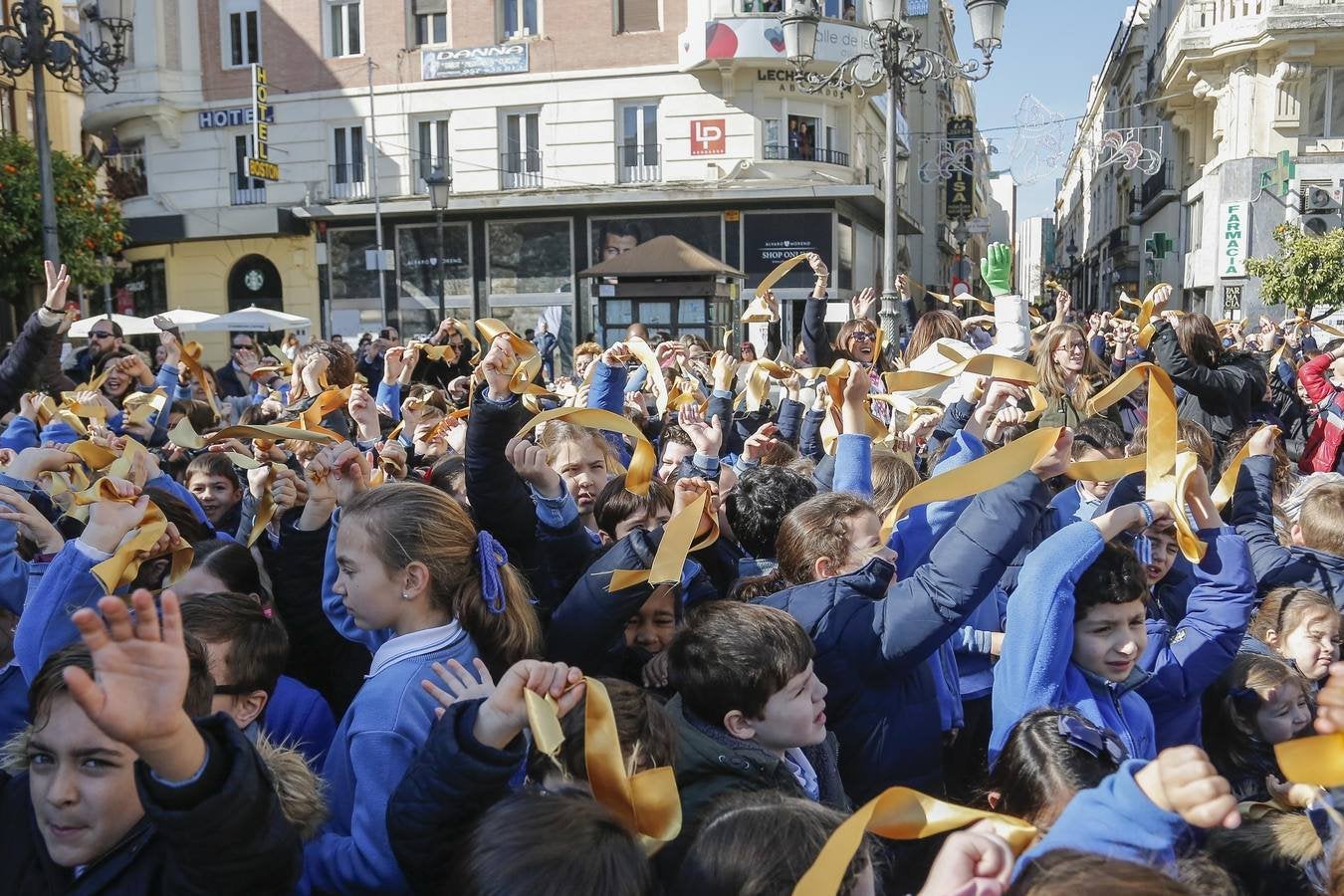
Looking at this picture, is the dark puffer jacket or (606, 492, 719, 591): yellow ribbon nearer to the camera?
(606, 492, 719, 591): yellow ribbon

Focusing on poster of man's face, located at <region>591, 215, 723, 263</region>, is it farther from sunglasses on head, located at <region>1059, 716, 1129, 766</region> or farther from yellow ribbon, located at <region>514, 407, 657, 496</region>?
sunglasses on head, located at <region>1059, 716, 1129, 766</region>

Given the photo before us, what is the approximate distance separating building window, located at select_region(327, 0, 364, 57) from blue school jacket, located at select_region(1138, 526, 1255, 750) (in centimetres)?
2424

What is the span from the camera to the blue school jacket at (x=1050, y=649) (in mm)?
2459

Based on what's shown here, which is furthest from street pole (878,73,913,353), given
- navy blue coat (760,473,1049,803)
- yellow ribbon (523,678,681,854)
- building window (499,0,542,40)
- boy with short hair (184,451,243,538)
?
building window (499,0,542,40)

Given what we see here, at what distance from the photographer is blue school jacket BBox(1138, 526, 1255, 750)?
2740mm

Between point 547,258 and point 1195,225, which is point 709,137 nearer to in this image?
point 547,258

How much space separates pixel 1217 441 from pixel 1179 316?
2.44 ft

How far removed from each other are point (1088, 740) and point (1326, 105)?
26.3 meters

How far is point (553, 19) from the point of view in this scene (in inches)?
896

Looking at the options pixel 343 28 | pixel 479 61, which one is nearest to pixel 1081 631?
pixel 479 61

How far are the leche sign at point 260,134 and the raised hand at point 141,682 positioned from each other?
22448 mm

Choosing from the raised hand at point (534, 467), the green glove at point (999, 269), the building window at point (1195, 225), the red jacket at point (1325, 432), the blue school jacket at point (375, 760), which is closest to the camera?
the blue school jacket at point (375, 760)

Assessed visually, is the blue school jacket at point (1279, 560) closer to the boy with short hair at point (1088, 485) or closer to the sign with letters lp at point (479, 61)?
the boy with short hair at point (1088, 485)

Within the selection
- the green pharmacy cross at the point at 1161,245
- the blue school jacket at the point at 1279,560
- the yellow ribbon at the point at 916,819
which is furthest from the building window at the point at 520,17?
the yellow ribbon at the point at 916,819
